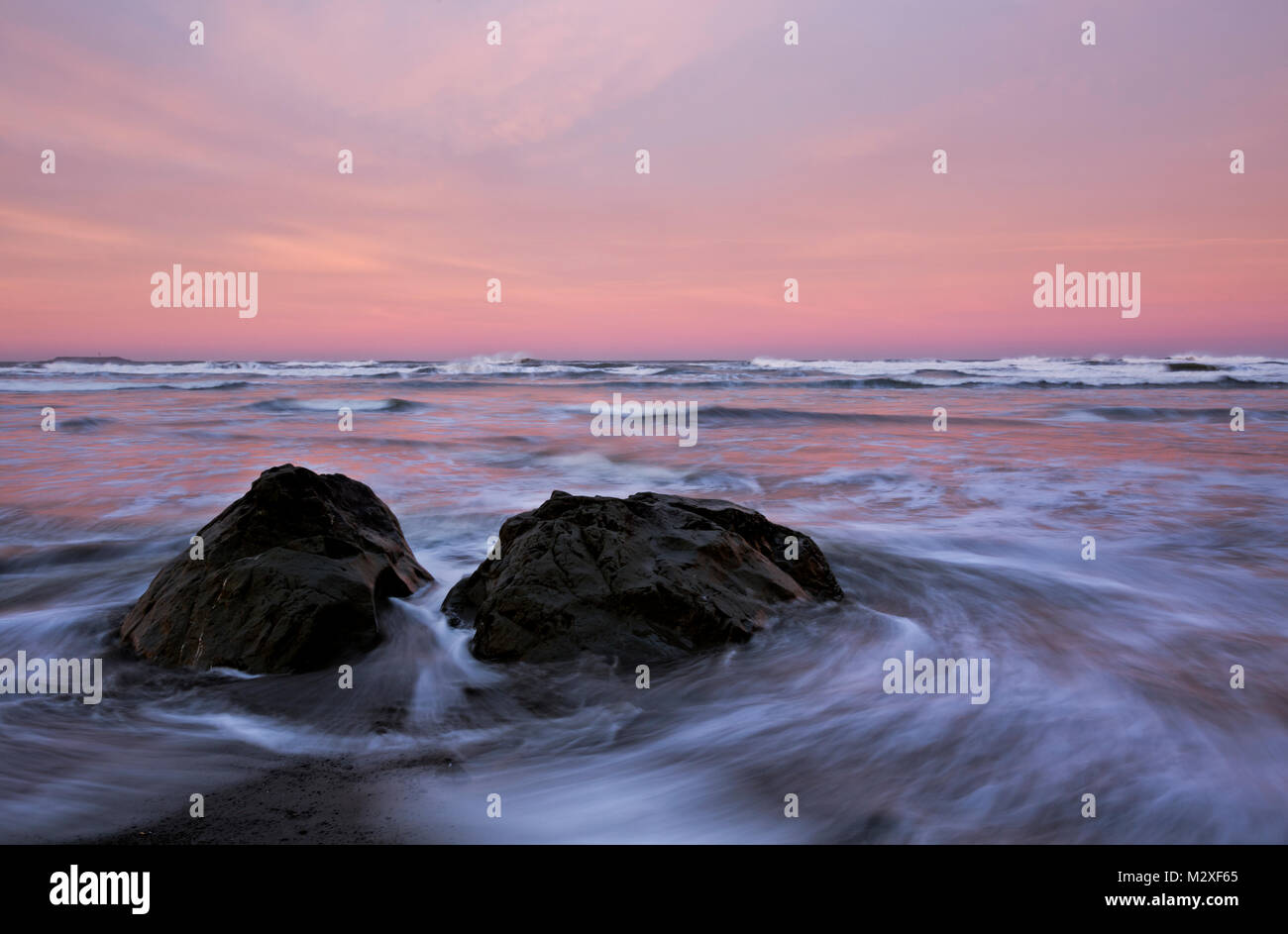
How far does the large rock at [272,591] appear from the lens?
381 cm

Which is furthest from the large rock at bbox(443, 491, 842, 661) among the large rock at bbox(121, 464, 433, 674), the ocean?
the large rock at bbox(121, 464, 433, 674)

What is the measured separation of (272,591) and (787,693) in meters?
2.70

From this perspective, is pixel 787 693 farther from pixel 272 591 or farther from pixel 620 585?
pixel 272 591

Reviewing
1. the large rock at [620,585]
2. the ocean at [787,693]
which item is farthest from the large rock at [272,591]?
the large rock at [620,585]

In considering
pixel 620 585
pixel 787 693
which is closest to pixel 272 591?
pixel 620 585

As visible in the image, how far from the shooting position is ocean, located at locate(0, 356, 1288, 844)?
2.88 metres

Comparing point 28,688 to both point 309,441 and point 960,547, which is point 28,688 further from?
point 309,441

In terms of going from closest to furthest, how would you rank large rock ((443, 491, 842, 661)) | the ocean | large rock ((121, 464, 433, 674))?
1. the ocean
2. large rock ((121, 464, 433, 674))
3. large rock ((443, 491, 842, 661))

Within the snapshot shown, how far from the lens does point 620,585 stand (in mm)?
4023

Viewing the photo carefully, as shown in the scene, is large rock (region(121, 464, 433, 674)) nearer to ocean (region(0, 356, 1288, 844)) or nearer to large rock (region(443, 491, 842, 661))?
ocean (region(0, 356, 1288, 844))

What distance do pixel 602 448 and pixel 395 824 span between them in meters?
11.2

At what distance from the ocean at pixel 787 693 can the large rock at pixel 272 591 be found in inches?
6.2

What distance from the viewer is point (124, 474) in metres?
10.1

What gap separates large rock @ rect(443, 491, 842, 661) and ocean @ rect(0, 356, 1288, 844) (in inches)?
6.2
